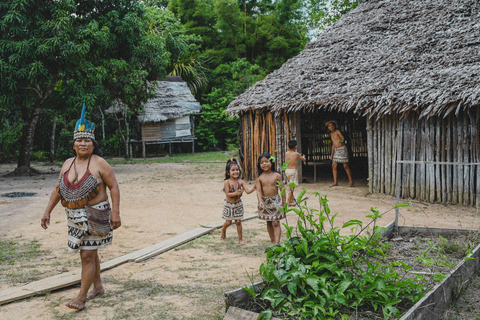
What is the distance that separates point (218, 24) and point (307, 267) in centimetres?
2470

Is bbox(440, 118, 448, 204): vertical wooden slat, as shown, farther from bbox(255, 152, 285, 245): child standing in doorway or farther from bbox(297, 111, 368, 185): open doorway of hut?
bbox(297, 111, 368, 185): open doorway of hut

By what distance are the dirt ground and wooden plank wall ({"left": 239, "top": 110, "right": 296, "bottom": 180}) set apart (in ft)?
3.39

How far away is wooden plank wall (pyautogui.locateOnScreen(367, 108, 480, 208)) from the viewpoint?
7.37 meters

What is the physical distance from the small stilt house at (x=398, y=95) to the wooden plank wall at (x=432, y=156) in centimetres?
2

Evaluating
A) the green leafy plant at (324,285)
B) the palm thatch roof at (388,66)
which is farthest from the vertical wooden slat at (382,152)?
the green leafy plant at (324,285)

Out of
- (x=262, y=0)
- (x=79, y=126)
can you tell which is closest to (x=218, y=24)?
(x=262, y=0)

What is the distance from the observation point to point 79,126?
140 inches

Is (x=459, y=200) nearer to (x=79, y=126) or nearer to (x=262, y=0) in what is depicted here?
(x=79, y=126)

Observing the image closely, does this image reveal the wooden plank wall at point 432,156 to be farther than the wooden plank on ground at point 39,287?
Yes

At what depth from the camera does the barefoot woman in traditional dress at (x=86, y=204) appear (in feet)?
11.2

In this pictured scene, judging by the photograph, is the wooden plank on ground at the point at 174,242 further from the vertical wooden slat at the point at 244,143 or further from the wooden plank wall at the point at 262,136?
the vertical wooden slat at the point at 244,143

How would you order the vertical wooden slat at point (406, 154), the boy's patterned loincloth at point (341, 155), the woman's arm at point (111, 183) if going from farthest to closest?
the boy's patterned loincloth at point (341, 155), the vertical wooden slat at point (406, 154), the woman's arm at point (111, 183)

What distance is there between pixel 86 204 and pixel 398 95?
20.7ft

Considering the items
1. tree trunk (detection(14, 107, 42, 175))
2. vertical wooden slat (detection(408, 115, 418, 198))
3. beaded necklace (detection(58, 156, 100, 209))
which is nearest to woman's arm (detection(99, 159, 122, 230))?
beaded necklace (detection(58, 156, 100, 209))
